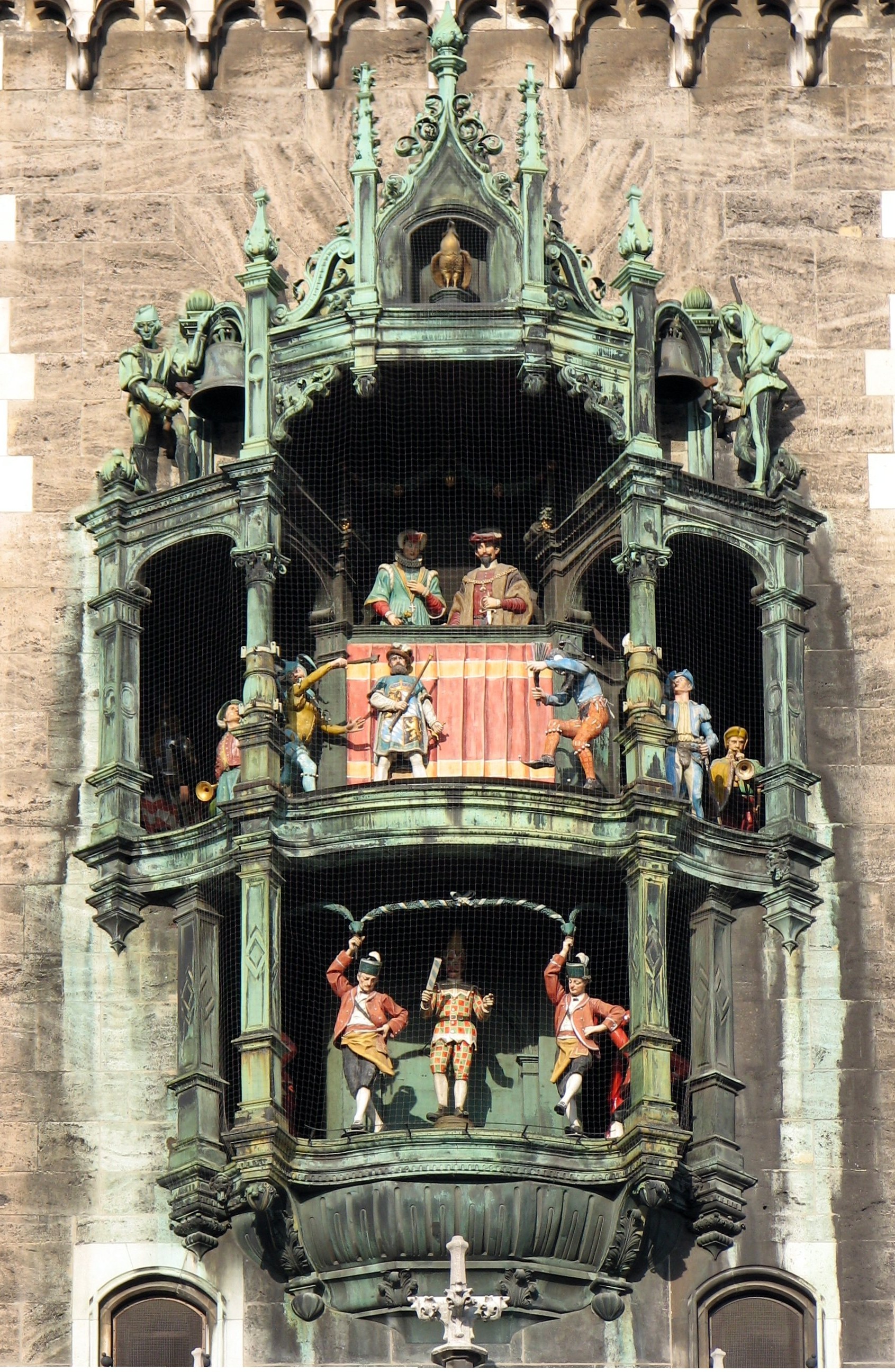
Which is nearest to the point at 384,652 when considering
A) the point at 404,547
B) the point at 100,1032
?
the point at 404,547

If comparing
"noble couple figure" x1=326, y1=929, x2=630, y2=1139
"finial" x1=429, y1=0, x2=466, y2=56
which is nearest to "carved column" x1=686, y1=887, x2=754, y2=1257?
"noble couple figure" x1=326, y1=929, x2=630, y2=1139

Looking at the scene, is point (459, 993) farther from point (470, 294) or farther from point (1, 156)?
point (1, 156)

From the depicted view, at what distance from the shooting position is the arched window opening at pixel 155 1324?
3034cm

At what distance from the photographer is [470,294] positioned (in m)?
32.4

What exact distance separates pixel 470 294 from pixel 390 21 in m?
2.65

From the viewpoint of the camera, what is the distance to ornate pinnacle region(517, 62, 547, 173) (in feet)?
106

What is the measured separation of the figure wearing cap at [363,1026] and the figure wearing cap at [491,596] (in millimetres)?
2571

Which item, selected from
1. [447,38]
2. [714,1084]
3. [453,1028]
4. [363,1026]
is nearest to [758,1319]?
[714,1084]

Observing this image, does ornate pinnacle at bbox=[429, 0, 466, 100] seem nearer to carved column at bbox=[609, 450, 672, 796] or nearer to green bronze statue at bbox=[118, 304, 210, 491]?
green bronze statue at bbox=[118, 304, 210, 491]

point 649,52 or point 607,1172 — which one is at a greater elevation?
point 649,52

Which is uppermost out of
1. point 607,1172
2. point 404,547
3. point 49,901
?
point 404,547

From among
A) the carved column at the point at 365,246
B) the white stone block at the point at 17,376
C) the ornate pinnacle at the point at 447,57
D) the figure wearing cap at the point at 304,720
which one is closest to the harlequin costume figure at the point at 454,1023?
the figure wearing cap at the point at 304,720

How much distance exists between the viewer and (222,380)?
3244 centimetres

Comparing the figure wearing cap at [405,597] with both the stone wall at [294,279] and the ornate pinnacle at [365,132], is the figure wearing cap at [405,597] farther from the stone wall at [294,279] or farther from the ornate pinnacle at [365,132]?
the ornate pinnacle at [365,132]
